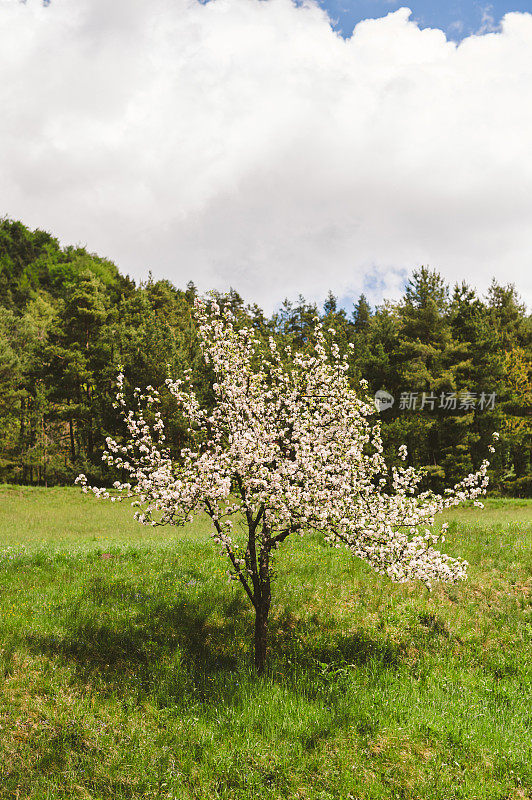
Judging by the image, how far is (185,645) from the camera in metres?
10.0

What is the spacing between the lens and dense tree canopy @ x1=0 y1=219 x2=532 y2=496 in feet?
123

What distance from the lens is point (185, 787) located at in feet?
21.6

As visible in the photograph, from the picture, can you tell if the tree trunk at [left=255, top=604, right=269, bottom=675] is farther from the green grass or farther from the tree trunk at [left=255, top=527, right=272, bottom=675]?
the green grass

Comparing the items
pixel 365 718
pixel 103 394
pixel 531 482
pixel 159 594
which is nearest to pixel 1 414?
pixel 103 394

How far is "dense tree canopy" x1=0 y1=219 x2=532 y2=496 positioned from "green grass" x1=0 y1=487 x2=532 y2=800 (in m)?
22.1

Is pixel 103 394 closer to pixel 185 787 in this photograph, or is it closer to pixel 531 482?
pixel 185 787

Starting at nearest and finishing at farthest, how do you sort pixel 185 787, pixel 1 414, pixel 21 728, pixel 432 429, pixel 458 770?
pixel 185 787 < pixel 458 770 < pixel 21 728 < pixel 432 429 < pixel 1 414

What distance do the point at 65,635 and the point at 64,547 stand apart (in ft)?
20.7

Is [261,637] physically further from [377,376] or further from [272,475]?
[377,376]

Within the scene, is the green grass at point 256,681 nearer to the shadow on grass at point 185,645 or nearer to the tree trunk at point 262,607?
the shadow on grass at point 185,645

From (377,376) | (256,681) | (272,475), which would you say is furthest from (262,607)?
(377,376)

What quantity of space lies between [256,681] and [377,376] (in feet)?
116

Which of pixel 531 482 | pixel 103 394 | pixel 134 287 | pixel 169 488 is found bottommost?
pixel 531 482

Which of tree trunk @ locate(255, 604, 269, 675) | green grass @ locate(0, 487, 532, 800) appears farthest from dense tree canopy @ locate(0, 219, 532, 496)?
tree trunk @ locate(255, 604, 269, 675)
